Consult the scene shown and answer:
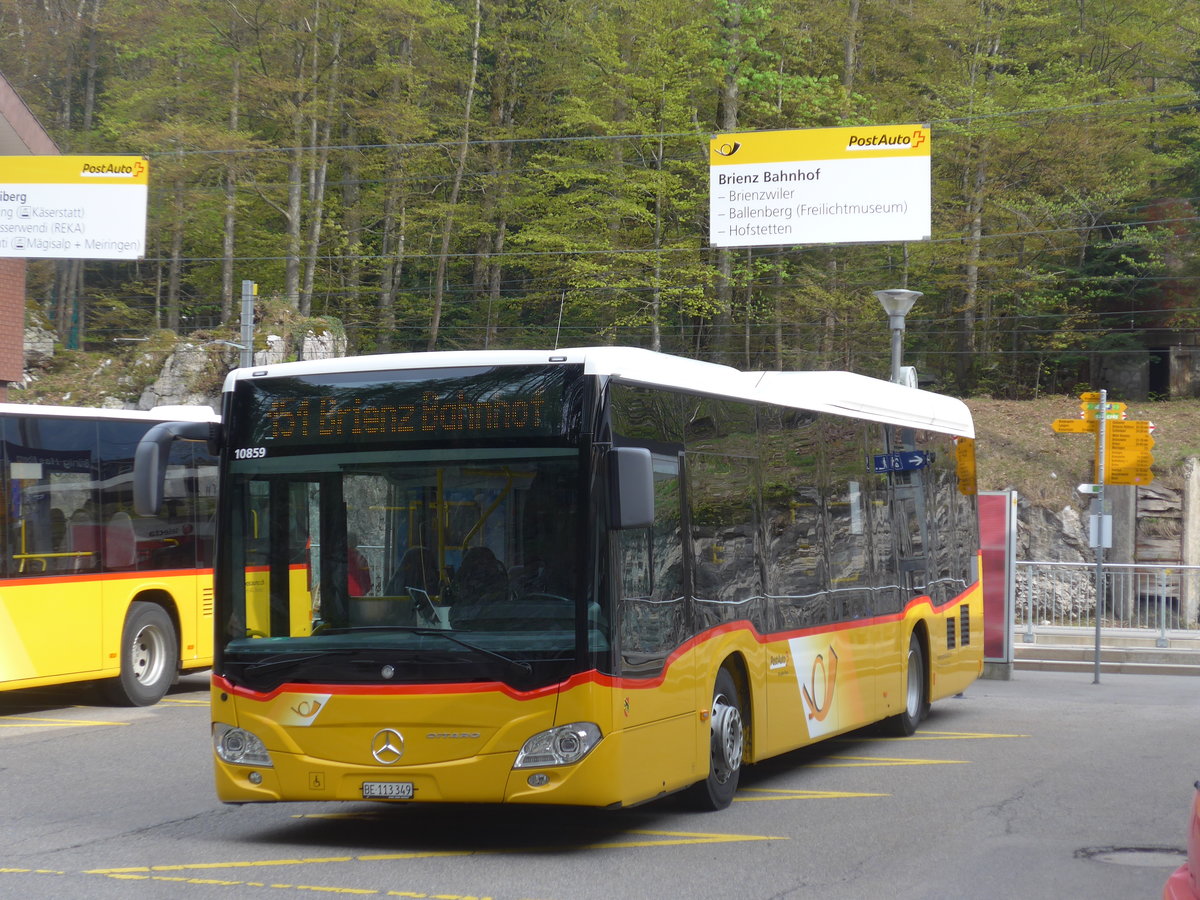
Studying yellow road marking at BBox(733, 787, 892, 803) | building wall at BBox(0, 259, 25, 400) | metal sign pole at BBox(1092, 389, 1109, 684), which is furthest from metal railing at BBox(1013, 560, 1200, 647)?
building wall at BBox(0, 259, 25, 400)

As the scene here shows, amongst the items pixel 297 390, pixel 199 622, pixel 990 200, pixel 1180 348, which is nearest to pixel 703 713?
pixel 297 390

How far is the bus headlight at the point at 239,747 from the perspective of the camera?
25.6 feet

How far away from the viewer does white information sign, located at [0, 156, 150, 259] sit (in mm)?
21281

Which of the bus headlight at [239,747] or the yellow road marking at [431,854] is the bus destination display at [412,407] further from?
the yellow road marking at [431,854]

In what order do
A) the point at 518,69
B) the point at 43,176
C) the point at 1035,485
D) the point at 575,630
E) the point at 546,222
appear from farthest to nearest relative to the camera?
the point at 518,69 < the point at 546,222 < the point at 1035,485 < the point at 43,176 < the point at 575,630

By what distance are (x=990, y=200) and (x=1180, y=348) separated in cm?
739

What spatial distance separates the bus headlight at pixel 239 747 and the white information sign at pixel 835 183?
12115 millimetres

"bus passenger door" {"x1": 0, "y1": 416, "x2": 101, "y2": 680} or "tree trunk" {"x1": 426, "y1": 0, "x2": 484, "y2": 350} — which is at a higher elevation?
"tree trunk" {"x1": 426, "y1": 0, "x2": 484, "y2": 350}

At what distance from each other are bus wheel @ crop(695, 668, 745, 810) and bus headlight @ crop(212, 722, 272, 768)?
262cm

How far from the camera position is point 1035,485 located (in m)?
35.4

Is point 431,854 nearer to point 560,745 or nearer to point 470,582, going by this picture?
point 560,745

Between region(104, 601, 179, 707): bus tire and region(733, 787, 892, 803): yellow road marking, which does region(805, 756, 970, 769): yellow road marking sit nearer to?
region(733, 787, 892, 803): yellow road marking

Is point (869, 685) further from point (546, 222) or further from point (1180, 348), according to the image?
point (1180, 348)

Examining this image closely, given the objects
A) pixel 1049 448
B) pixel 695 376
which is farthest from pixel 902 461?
pixel 1049 448
